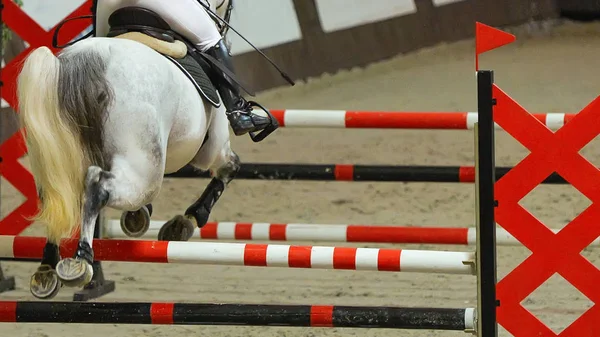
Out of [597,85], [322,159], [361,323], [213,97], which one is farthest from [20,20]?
[597,85]

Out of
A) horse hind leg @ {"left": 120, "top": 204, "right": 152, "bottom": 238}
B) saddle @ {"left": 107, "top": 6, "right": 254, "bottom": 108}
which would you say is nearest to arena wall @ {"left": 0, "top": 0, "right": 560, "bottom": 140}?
horse hind leg @ {"left": 120, "top": 204, "right": 152, "bottom": 238}

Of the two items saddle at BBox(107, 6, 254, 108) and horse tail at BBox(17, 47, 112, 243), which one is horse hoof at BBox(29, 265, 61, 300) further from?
saddle at BBox(107, 6, 254, 108)

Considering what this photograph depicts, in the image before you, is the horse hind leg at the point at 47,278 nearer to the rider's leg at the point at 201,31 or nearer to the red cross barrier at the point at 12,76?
the rider's leg at the point at 201,31

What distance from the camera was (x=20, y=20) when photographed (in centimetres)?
385

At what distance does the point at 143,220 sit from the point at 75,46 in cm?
82

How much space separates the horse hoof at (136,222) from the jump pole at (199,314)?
25.9 inches

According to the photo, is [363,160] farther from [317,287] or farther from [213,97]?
[213,97]

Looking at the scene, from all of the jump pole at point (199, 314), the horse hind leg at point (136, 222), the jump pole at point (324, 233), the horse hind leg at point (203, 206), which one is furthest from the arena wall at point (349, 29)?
the jump pole at point (199, 314)

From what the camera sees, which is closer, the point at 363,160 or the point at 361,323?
the point at 361,323

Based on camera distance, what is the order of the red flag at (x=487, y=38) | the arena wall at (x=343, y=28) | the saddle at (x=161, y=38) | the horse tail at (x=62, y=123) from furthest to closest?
the arena wall at (x=343, y=28), the saddle at (x=161, y=38), the horse tail at (x=62, y=123), the red flag at (x=487, y=38)

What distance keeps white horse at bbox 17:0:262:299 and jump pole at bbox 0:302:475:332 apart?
7cm

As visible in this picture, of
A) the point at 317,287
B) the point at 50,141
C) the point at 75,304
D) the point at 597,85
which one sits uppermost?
the point at 50,141

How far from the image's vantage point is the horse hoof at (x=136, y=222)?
10.5ft

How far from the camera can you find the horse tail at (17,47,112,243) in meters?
2.44
